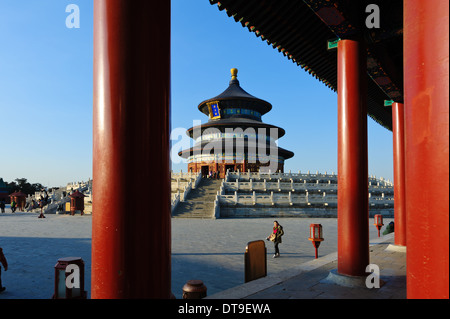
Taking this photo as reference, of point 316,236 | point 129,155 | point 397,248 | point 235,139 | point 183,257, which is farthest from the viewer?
point 235,139

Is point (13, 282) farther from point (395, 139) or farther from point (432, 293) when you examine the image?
point (395, 139)

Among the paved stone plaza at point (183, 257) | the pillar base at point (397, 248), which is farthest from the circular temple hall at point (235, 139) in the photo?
the pillar base at point (397, 248)

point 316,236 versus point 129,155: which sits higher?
point 129,155

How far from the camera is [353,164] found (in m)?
5.36

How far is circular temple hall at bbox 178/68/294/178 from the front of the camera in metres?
36.9

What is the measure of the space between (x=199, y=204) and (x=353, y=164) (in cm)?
1887

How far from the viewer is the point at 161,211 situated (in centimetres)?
214

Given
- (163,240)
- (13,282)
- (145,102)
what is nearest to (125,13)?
(145,102)

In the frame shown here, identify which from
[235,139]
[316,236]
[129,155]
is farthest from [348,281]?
[235,139]

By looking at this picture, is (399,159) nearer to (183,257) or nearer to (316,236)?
(316,236)

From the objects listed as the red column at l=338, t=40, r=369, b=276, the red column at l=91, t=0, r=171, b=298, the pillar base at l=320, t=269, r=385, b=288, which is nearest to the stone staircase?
the pillar base at l=320, t=269, r=385, b=288

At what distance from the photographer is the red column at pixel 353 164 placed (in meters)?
5.34

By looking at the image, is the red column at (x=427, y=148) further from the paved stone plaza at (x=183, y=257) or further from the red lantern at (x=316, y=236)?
the red lantern at (x=316, y=236)
